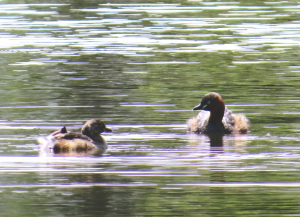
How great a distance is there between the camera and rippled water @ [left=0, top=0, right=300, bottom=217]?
10281mm

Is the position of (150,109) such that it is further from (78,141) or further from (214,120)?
(78,141)

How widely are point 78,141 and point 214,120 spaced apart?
3.02m

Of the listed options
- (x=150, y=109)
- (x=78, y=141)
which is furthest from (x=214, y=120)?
(x=78, y=141)

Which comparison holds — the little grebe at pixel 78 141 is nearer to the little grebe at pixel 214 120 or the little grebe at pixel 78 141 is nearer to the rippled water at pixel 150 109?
the rippled water at pixel 150 109

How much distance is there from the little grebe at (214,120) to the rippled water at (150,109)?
0.30 meters

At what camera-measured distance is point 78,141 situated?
13.4 meters

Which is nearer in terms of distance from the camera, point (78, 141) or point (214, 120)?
point (78, 141)

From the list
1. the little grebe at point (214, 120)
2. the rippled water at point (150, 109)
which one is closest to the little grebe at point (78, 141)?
the rippled water at point (150, 109)

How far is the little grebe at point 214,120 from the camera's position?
1532 cm

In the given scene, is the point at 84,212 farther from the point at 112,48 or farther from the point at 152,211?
the point at 112,48

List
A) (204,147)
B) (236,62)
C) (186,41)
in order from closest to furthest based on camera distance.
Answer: (204,147)
(236,62)
(186,41)

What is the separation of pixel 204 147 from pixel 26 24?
19328mm

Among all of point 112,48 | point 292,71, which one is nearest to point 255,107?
point 292,71

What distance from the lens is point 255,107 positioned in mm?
16719
